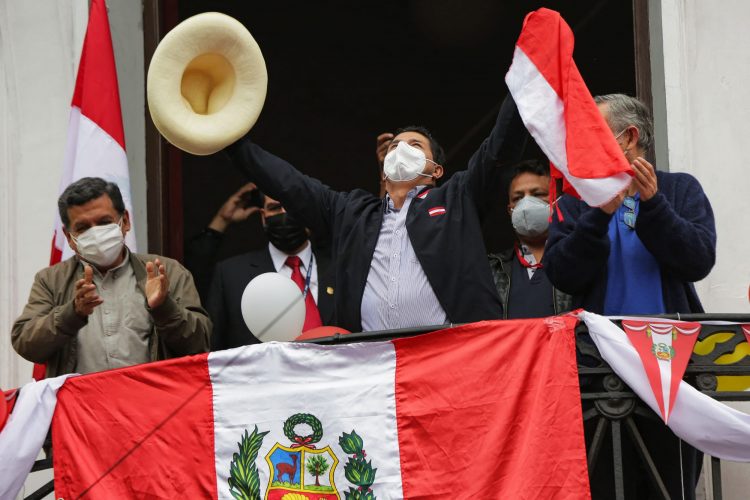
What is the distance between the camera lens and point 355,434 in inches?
225

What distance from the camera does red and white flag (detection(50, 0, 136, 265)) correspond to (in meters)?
7.45

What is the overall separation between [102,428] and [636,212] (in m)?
2.37

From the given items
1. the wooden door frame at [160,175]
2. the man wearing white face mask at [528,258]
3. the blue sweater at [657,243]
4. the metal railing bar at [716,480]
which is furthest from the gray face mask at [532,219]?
the wooden door frame at [160,175]

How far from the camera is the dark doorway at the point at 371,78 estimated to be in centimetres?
1141

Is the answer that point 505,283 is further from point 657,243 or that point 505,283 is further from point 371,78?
point 371,78

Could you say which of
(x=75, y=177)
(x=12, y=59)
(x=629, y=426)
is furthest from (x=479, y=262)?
(x=12, y=59)

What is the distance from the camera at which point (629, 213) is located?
18.9ft

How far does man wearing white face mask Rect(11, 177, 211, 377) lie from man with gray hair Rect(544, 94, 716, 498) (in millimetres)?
1635

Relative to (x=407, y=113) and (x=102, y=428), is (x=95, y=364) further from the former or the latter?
(x=407, y=113)

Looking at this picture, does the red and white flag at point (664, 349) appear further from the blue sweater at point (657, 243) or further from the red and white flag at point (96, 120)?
the red and white flag at point (96, 120)

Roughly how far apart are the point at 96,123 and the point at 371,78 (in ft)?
15.3

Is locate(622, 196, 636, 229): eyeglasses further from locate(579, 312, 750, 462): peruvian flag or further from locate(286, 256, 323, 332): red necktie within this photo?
locate(286, 256, 323, 332): red necktie

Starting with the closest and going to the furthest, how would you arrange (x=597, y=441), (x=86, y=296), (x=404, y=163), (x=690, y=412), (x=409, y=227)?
(x=690, y=412), (x=597, y=441), (x=86, y=296), (x=409, y=227), (x=404, y=163)

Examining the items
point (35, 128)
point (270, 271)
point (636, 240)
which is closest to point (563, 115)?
point (636, 240)
